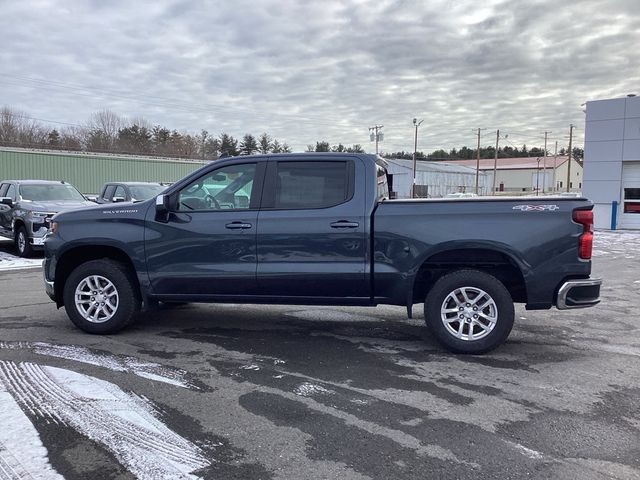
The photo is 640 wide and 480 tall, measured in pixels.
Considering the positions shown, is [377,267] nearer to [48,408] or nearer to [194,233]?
[194,233]

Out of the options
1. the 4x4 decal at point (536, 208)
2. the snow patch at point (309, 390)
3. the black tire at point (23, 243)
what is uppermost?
the 4x4 decal at point (536, 208)

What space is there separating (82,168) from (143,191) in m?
18.5

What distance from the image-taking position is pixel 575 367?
17.1 feet

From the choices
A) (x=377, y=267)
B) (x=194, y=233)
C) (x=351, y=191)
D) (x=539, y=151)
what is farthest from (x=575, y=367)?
(x=539, y=151)

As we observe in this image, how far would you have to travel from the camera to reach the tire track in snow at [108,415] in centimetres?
331

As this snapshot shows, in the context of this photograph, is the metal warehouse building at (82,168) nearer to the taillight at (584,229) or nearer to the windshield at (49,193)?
the windshield at (49,193)

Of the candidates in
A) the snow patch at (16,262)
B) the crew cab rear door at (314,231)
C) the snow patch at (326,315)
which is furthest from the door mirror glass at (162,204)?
the snow patch at (16,262)

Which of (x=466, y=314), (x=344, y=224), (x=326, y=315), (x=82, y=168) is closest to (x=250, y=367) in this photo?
(x=344, y=224)

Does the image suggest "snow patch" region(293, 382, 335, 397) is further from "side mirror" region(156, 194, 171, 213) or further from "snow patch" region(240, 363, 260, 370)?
"side mirror" region(156, 194, 171, 213)

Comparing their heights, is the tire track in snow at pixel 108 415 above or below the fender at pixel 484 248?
below

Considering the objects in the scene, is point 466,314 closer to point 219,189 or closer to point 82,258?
point 219,189

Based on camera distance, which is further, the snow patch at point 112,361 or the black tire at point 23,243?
the black tire at point 23,243

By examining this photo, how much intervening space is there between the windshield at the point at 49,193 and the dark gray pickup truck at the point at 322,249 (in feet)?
29.1

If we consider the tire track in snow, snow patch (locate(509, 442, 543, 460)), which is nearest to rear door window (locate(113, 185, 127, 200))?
the tire track in snow
